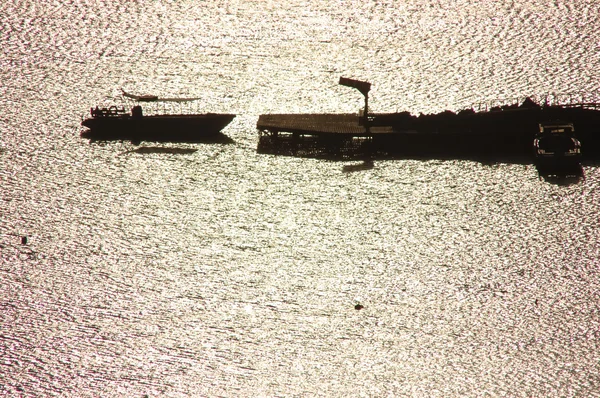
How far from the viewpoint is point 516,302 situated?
71812mm

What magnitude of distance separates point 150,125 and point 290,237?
25.2 metres

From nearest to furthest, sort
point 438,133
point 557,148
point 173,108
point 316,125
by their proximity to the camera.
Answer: point 557,148, point 438,133, point 316,125, point 173,108

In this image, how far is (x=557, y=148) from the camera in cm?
8875

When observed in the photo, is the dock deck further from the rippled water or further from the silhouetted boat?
the silhouetted boat

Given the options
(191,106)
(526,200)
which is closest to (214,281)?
(526,200)

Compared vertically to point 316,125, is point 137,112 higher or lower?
lower

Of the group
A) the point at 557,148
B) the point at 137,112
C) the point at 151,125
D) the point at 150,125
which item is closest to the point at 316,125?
the point at 151,125

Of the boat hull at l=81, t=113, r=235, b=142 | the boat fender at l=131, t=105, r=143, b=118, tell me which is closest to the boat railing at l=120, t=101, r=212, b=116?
the boat fender at l=131, t=105, r=143, b=118

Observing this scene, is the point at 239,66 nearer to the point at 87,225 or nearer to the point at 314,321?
the point at 87,225

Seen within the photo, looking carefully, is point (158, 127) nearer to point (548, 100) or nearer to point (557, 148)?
point (557, 148)

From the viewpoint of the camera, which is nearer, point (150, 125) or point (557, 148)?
point (557, 148)

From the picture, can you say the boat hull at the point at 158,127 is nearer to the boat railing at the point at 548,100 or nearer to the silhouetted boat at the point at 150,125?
the silhouetted boat at the point at 150,125

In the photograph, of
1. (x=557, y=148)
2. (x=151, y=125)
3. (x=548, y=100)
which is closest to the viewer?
(x=557, y=148)

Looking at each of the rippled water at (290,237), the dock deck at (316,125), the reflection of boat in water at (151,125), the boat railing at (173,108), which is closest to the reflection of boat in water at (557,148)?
the rippled water at (290,237)
